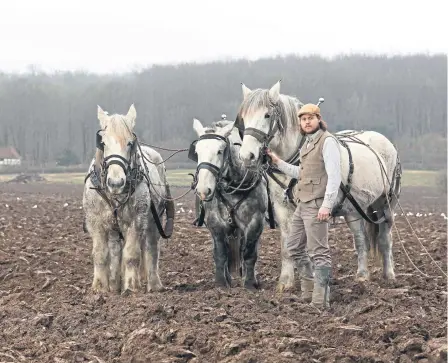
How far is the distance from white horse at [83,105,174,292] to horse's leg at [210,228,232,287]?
31.4 inches

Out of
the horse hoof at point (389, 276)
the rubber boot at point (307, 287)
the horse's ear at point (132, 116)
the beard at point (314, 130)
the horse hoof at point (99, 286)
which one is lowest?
the horse hoof at point (389, 276)

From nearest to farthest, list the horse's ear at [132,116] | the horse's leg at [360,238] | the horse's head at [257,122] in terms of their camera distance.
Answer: the horse's head at [257,122] < the horse's ear at [132,116] < the horse's leg at [360,238]

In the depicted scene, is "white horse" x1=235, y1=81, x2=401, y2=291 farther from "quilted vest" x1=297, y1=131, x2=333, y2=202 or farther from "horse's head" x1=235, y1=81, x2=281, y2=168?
"quilted vest" x1=297, y1=131, x2=333, y2=202

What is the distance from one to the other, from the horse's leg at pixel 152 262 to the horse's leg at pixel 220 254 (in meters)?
0.80

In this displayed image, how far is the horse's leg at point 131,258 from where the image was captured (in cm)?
778

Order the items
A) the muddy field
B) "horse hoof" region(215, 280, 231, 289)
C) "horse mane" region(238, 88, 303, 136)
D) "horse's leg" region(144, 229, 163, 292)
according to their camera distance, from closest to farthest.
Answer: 1. the muddy field
2. "horse mane" region(238, 88, 303, 136)
3. "horse hoof" region(215, 280, 231, 289)
4. "horse's leg" region(144, 229, 163, 292)

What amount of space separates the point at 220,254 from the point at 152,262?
98cm

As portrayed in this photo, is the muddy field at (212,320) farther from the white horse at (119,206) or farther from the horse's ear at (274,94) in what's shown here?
the horse's ear at (274,94)

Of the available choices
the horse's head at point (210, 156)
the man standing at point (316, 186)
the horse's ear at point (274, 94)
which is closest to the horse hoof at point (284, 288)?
the man standing at point (316, 186)

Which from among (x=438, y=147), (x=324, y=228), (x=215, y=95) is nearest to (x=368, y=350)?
(x=324, y=228)

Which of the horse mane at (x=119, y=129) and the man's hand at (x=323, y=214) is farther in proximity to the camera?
the horse mane at (x=119, y=129)

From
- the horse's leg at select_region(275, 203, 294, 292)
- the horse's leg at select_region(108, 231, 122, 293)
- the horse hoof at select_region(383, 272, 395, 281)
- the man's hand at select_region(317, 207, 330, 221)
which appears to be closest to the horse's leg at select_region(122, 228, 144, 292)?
the horse's leg at select_region(108, 231, 122, 293)

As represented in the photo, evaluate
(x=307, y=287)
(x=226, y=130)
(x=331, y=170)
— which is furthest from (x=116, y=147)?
(x=307, y=287)

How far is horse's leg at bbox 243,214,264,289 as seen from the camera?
777cm
